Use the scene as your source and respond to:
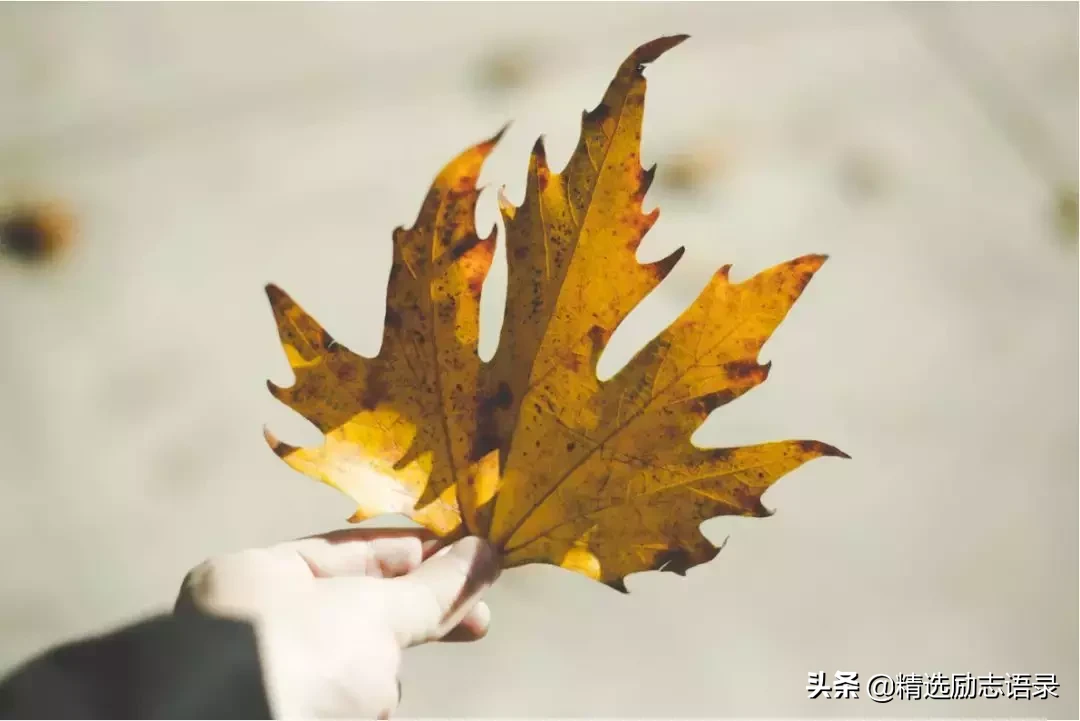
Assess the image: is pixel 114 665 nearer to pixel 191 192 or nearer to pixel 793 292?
pixel 793 292

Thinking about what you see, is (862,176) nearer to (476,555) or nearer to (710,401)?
(710,401)

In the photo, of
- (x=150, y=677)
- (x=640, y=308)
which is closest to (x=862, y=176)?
(x=640, y=308)

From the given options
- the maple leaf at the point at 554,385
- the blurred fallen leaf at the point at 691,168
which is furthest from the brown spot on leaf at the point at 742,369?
the blurred fallen leaf at the point at 691,168

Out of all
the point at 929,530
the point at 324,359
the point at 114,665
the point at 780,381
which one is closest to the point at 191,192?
the point at 324,359

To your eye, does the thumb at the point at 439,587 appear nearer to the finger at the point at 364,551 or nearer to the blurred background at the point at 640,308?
the finger at the point at 364,551

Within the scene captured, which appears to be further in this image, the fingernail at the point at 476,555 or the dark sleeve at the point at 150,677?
the fingernail at the point at 476,555

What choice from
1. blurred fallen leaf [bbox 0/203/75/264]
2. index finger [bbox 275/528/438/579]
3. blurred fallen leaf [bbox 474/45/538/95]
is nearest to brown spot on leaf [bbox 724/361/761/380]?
index finger [bbox 275/528/438/579]

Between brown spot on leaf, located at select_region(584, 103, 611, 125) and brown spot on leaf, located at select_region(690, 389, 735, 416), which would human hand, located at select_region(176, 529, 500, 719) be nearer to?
brown spot on leaf, located at select_region(690, 389, 735, 416)
